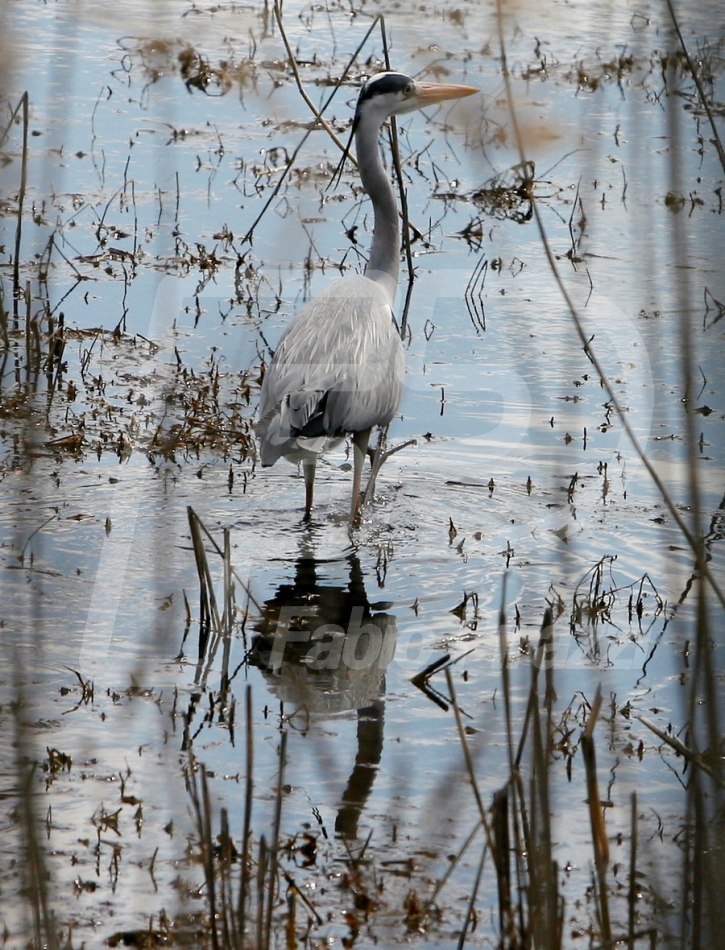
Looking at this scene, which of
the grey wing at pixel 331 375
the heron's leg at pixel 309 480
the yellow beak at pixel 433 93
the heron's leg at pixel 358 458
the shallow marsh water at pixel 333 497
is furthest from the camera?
the yellow beak at pixel 433 93

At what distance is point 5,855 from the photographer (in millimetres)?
3391

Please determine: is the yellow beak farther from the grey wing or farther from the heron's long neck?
the grey wing

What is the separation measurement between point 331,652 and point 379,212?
2.50 meters

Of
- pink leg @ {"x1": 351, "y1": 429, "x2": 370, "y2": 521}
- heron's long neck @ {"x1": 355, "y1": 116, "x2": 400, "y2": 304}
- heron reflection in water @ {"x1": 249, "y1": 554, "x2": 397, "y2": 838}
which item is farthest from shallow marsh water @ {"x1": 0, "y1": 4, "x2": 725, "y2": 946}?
heron's long neck @ {"x1": 355, "y1": 116, "x2": 400, "y2": 304}

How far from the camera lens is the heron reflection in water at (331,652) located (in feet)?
14.3

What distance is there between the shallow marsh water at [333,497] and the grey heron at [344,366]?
43cm

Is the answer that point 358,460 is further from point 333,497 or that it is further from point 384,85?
point 384,85

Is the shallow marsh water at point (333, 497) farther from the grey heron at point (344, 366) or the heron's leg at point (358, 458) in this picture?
the grey heron at point (344, 366)

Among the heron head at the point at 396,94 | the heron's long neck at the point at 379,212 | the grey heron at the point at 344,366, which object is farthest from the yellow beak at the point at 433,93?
the heron's long neck at the point at 379,212

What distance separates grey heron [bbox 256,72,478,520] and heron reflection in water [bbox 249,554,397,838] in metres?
0.51

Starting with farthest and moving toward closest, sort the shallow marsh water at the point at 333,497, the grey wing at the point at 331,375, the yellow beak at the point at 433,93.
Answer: the yellow beak at the point at 433,93, the grey wing at the point at 331,375, the shallow marsh water at the point at 333,497

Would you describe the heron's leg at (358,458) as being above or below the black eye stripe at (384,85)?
below

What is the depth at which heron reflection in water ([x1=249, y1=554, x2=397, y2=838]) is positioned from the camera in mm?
4350

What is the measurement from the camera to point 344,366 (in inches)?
224
